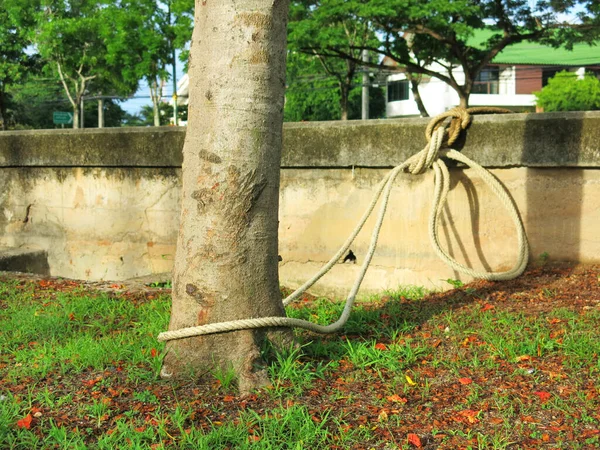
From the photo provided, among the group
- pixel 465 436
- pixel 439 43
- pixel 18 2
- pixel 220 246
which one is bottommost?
pixel 465 436

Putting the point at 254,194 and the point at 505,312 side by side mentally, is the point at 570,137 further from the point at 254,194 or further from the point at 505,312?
the point at 254,194

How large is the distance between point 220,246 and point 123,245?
3.73 metres

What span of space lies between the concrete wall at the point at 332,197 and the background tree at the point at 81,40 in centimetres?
2391

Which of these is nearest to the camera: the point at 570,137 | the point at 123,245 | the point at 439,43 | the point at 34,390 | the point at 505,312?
the point at 34,390

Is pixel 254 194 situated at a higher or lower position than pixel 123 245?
higher

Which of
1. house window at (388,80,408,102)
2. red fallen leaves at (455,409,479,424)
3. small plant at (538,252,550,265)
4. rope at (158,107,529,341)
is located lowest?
red fallen leaves at (455,409,479,424)

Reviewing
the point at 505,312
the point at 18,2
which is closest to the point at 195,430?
the point at 505,312

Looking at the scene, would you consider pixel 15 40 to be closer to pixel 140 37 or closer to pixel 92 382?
pixel 140 37

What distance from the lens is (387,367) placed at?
3611 mm

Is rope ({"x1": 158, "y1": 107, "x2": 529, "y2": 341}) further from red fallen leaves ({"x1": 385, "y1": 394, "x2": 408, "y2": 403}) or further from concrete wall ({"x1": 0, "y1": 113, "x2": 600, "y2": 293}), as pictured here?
red fallen leaves ({"x1": 385, "y1": 394, "x2": 408, "y2": 403})

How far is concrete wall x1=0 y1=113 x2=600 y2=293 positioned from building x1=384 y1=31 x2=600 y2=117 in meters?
38.8

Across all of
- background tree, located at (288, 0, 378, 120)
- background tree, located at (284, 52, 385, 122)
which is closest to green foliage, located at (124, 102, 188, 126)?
background tree, located at (284, 52, 385, 122)

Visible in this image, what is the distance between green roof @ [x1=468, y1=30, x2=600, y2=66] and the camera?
42.6m

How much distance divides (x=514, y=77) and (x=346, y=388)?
45.7 meters
